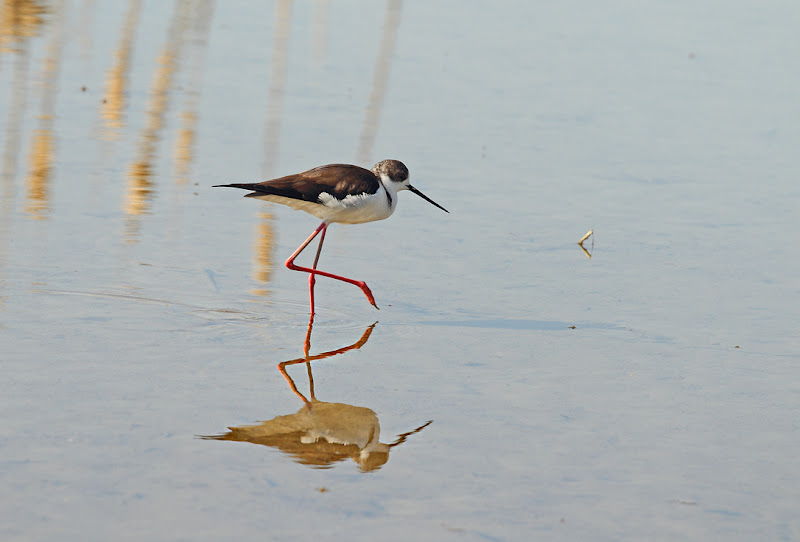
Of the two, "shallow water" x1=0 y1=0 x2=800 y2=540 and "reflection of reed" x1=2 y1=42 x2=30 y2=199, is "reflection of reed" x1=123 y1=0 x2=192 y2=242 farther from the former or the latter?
"reflection of reed" x1=2 y1=42 x2=30 y2=199

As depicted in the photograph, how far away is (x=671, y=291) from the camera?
6.95m

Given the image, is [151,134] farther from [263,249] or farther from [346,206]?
[346,206]

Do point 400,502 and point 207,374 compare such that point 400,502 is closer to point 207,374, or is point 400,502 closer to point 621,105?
point 207,374

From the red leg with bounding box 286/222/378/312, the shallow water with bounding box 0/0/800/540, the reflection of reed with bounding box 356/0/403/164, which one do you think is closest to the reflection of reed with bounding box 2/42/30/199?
the shallow water with bounding box 0/0/800/540

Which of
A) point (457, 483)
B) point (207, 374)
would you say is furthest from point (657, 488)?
point (207, 374)

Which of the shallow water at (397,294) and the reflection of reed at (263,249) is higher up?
the shallow water at (397,294)

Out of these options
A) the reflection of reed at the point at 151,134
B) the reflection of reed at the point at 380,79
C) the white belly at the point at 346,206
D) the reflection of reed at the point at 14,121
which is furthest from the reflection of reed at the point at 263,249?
the reflection of reed at the point at 14,121

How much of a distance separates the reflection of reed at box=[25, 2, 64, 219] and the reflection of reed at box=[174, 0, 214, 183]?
90cm

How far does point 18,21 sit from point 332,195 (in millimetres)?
6574

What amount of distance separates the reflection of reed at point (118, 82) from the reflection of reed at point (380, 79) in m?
1.92

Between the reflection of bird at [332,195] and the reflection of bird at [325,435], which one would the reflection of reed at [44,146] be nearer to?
the reflection of bird at [332,195]

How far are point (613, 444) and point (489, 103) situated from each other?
625 cm

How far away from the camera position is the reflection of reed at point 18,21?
1116 centimetres

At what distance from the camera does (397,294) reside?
6688 millimetres
